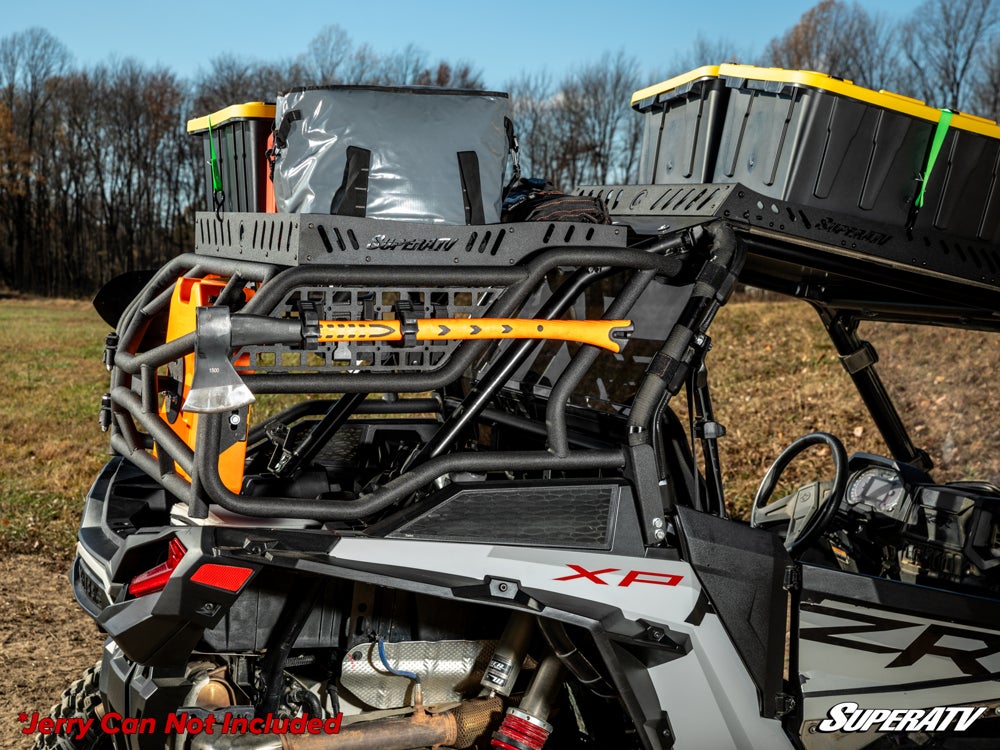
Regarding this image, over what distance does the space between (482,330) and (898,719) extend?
1679 mm

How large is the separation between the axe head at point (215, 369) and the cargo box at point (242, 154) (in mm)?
662

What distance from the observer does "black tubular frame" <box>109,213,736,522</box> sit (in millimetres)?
2320

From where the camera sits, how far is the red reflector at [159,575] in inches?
94.6

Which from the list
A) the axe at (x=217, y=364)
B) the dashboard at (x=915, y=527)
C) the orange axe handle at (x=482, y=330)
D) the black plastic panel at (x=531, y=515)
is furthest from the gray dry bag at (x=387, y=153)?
the dashboard at (x=915, y=527)

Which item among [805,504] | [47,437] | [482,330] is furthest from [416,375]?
[47,437]

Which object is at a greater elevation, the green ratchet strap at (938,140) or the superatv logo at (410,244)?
the green ratchet strap at (938,140)

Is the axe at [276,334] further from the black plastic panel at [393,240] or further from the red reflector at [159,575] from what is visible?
the red reflector at [159,575]

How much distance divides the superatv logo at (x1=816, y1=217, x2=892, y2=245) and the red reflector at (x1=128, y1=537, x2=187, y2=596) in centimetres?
187

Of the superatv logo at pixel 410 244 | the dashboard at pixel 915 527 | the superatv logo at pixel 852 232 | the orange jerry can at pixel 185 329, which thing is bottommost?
the dashboard at pixel 915 527

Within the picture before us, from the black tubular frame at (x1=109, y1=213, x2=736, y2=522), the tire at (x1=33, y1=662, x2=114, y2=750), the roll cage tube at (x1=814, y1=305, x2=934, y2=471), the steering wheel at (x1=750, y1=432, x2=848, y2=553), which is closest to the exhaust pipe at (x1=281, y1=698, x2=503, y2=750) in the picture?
the black tubular frame at (x1=109, y1=213, x2=736, y2=522)

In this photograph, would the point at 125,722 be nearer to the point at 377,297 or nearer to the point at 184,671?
the point at 184,671

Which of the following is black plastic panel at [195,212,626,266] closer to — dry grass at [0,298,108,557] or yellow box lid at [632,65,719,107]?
yellow box lid at [632,65,719,107]

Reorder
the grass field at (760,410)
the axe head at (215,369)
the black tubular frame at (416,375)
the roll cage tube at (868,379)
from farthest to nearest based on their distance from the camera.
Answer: the grass field at (760,410) → the roll cage tube at (868,379) → the black tubular frame at (416,375) → the axe head at (215,369)

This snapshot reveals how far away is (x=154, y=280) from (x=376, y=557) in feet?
4.08
